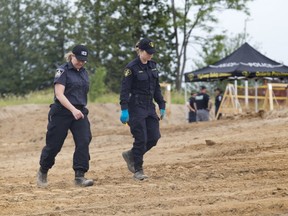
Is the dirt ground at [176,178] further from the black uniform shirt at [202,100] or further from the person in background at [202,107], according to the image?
the person in background at [202,107]

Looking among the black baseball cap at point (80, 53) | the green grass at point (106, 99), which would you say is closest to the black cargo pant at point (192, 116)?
the green grass at point (106, 99)

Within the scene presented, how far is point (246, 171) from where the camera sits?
9891 mm

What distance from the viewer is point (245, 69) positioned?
24.0 meters

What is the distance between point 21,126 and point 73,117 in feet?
54.2

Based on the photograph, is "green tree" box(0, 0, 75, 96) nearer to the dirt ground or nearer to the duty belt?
the dirt ground

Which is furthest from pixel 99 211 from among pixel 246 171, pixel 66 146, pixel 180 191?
pixel 66 146

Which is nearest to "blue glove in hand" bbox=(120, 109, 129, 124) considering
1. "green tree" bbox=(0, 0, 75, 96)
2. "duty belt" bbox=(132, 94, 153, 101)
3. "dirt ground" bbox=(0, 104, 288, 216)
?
"duty belt" bbox=(132, 94, 153, 101)

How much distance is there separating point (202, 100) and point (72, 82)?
15.2 metres

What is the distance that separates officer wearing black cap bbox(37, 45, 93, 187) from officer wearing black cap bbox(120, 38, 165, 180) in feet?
1.89

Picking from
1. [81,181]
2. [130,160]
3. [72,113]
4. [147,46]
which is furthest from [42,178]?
[147,46]

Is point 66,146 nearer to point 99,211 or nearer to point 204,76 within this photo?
point 204,76

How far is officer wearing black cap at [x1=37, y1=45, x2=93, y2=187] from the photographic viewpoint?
9391mm

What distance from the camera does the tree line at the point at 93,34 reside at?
45469 millimetres

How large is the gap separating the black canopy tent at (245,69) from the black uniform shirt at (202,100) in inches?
37.3
